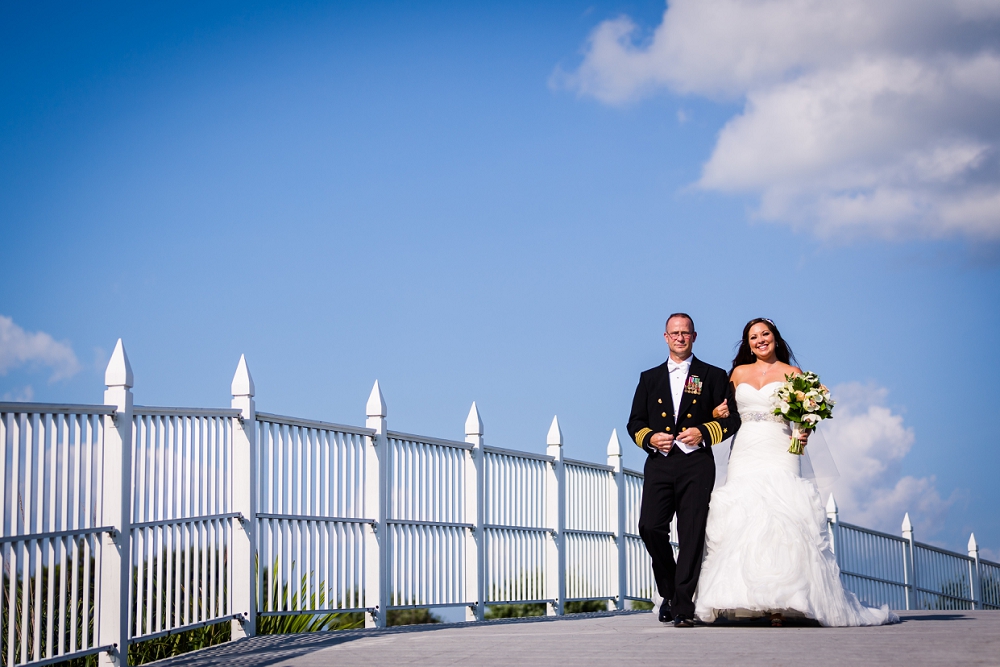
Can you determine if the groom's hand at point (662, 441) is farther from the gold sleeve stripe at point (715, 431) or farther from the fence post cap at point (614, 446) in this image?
the fence post cap at point (614, 446)

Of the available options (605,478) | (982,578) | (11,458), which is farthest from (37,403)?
(982,578)

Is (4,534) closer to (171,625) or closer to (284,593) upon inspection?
(171,625)

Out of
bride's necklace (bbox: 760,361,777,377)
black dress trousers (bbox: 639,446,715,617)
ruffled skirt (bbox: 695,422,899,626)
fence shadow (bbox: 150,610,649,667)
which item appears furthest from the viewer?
bride's necklace (bbox: 760,361,777,377)

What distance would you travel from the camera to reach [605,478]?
1505cm

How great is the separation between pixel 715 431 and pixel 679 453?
306 millimetres

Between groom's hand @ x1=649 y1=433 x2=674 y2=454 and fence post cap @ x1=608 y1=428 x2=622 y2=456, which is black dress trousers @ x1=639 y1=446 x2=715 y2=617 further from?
fence post cap @ x1=608 y1=428 x2=622 y2=456

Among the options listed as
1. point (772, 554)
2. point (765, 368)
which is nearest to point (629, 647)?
point (772, 554)

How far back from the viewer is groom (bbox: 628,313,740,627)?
823 centimetres

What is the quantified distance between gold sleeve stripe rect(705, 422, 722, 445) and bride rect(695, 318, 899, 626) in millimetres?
182

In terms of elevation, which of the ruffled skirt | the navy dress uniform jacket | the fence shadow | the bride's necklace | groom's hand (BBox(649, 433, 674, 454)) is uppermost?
the bride's necklace

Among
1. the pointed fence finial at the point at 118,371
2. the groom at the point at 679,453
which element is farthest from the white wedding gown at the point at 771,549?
the pointed fence finial at the point at 118,371

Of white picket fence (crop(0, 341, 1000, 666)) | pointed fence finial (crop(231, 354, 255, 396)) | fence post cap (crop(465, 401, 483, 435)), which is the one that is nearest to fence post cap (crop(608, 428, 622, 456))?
white picket fence (crop(0, 341, 1000, 666))

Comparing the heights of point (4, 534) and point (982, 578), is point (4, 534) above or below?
above

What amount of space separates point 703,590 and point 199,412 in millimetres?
3652
